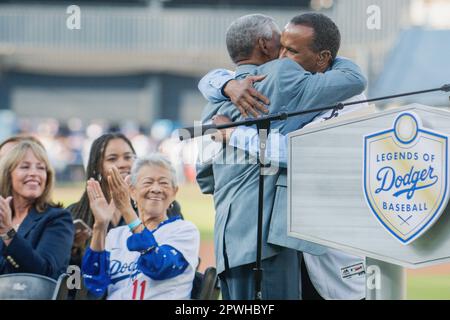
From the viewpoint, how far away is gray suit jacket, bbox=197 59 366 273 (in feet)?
9.26

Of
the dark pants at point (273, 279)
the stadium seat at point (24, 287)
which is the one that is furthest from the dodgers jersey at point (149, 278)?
the dark pants at point (273, 279)

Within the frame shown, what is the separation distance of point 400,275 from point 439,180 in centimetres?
32

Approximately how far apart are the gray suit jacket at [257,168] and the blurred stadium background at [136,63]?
5086 millimetres

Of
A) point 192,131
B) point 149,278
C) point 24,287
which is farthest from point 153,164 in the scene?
point 192,131

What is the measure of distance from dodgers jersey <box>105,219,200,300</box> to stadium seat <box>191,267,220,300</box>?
3cm

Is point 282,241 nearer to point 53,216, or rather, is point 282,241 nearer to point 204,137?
point 204,137

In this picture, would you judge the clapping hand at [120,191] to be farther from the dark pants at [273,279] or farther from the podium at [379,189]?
the podium at [379,189]

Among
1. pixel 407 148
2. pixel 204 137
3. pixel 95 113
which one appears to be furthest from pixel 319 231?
pixel 95 113

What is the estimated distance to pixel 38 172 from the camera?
3.56m

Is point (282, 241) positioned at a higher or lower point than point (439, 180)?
lower

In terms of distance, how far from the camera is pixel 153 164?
3.42 meters

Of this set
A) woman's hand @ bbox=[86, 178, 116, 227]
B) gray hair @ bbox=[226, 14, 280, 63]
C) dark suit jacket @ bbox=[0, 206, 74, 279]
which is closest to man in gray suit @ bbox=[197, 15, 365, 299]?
gray hair @ bbox=[226, 14, 280, 63]

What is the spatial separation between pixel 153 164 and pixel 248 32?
0.73 metres

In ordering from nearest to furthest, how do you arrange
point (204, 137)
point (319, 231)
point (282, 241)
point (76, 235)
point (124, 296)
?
point (319, 231) < point (282, 241) < point (204, 137) < point (124, 296) < point (76, 235)
